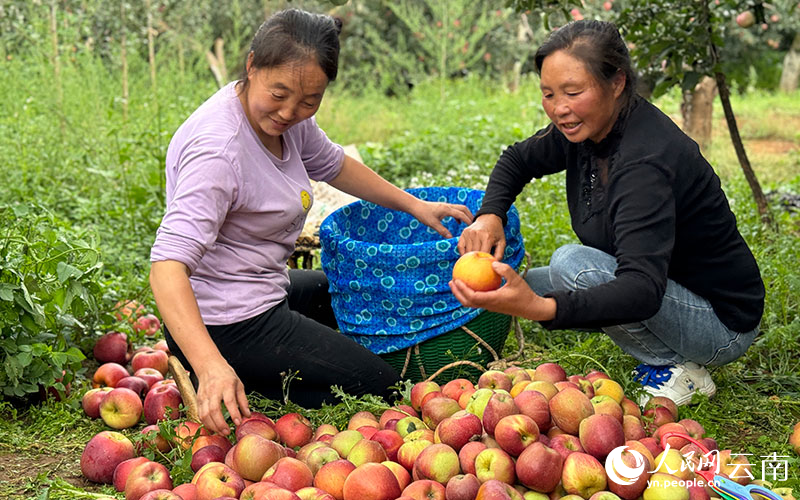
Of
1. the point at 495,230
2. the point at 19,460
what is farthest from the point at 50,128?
the point at 495,230

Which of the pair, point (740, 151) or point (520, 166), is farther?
point (740, 151)

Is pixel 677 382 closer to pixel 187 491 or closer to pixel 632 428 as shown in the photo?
pixel 632 428

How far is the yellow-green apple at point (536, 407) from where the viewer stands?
6.41 ft

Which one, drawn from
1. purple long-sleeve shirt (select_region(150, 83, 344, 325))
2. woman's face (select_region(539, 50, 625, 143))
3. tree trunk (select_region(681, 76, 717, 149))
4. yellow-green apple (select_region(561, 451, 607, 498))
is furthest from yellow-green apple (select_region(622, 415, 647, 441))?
tree trunk (select_region(681, 76, 717, 149))

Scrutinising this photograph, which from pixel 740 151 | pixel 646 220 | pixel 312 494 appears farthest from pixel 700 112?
pixel 312 494

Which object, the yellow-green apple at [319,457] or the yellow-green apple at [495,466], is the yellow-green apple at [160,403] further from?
the yellow-green apple at [495,466]

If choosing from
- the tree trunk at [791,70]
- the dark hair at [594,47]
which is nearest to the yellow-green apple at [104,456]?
the dark hair at [594,47]

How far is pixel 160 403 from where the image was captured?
246cm

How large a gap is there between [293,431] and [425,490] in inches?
20.6

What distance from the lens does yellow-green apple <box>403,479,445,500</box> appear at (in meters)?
1.75

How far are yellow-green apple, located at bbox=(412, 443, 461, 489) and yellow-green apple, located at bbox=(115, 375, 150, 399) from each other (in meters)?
1.27

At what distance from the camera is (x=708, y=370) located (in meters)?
2.82

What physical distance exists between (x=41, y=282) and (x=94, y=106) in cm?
280

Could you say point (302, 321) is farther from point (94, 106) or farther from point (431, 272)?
point (94, 106)
